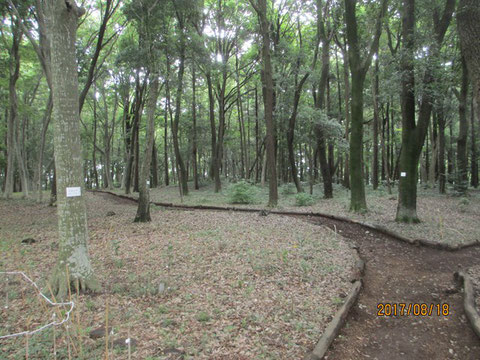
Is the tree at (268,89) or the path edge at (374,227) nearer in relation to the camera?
the path edge at (374,227)

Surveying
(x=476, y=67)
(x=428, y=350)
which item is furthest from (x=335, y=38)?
(x=428, y=350)

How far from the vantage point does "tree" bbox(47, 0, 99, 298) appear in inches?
150

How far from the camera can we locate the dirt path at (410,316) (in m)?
3.19

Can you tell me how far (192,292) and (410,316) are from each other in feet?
10.3

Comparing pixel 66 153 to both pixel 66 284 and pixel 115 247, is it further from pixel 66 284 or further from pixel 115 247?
pixel 115 247

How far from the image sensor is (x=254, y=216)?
10.0 meters

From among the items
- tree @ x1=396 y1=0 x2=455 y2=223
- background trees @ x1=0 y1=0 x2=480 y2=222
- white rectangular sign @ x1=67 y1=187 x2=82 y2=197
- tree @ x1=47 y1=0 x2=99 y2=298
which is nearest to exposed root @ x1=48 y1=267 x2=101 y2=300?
tree @ x1=47 y1=0 x2=99 y2=298

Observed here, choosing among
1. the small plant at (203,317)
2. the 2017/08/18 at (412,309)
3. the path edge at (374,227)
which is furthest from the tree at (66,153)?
the path edge at (374,227)

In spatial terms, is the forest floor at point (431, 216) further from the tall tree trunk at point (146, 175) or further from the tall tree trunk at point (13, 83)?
the tall tree trunk at point (13, 83)

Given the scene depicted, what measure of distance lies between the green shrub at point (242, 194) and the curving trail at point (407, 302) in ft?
21.6

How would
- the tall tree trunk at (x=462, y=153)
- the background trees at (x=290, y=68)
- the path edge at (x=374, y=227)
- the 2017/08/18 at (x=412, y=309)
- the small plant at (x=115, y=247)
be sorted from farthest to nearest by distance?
the tall tree trunk at (x=462, y=153) < the background trees at (x=290, y=68) < the path edge at (x=374, y=227) < the small plant at (x=115, y=247) < the 2017/08/18 at (x=412, y=309)

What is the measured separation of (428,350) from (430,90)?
6.91 meters

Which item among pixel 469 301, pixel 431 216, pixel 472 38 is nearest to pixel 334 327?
pixel 469 301

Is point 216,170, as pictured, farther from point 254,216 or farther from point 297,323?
point 297,323
